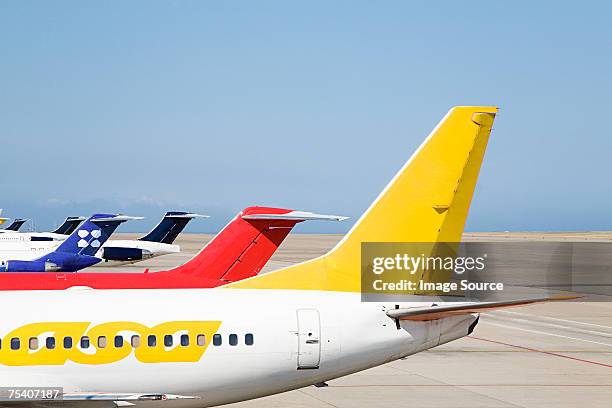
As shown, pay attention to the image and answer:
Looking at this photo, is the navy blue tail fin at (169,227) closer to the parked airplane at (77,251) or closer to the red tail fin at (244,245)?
the parked airplane at (77,251)

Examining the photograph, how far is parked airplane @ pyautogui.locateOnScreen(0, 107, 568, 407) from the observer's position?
16797 millimetres


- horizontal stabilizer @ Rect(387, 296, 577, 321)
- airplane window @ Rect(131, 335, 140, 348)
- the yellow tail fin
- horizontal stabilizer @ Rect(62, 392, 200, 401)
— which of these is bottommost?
horizontal stabilizer @ Rect(62, 392, 200, 401)

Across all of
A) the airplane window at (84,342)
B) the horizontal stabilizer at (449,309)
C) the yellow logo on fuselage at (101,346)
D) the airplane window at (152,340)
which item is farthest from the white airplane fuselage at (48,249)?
the horizontal stabilizer at (449,309)

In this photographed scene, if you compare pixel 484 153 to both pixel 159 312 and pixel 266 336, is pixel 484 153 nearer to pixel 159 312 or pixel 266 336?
pixel 266 336

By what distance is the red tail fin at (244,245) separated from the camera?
103 ft

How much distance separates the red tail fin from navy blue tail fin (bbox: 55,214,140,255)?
2368 cm

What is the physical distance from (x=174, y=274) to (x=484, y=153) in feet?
42.8

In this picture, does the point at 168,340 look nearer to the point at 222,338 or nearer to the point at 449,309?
the point at 222,338

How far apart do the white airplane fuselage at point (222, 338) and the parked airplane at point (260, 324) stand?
19 millimetres

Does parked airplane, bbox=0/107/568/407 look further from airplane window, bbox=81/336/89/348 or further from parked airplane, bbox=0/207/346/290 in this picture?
parked airplane, bbox=0/207/346/290

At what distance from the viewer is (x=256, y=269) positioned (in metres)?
31.8

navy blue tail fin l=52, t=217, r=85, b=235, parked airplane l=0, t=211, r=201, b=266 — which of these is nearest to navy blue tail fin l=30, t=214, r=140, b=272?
parked airplane l=0, t=211, r=201, b=266

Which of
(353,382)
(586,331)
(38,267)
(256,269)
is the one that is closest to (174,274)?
(256,269)

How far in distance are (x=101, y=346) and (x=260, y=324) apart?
2972 mm
